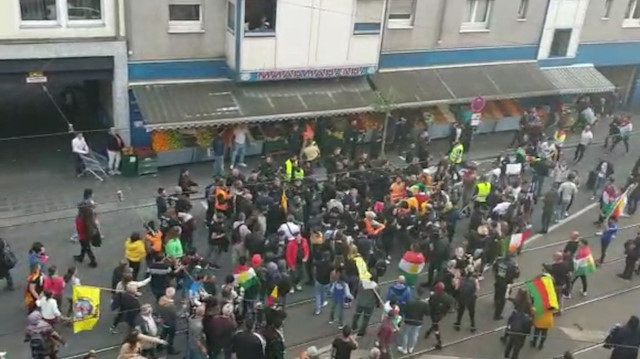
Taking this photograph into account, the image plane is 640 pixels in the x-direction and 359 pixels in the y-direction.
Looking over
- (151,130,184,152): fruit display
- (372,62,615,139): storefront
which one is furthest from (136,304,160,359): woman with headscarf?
(372,62,615,139): storefront

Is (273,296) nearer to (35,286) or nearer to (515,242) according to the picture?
(35,286)

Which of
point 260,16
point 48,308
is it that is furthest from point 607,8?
point 48,308

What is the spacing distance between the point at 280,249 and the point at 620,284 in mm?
8538

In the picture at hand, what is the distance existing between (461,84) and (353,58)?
4.45 meters

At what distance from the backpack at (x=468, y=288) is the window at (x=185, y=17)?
10.9m

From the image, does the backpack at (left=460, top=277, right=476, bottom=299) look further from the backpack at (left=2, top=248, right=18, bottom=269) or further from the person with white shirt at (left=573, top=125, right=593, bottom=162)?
the person with white shirt at (left=573, top=125, right=593, bottom=162)

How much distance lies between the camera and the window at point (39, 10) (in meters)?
17.7

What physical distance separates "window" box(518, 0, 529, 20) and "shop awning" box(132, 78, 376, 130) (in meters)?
6.89

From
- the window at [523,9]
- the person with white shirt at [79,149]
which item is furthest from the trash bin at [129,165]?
the window at [523,9]

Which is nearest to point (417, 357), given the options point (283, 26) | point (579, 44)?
point (283, 26)

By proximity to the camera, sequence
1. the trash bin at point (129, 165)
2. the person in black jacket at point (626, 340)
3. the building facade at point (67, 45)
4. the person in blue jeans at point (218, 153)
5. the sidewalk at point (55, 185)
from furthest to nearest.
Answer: the person in blue jeans at point (218, 153), the trash bin at point (129, 165), the sidewalk at point (55, 185), the building facade at point (67, 45), the person in black jacket at point (626, 340)

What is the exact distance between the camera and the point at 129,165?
19781 mm

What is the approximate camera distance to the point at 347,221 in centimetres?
1565

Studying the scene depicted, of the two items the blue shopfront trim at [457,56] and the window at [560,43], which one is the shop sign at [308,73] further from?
the window at [560,43]
